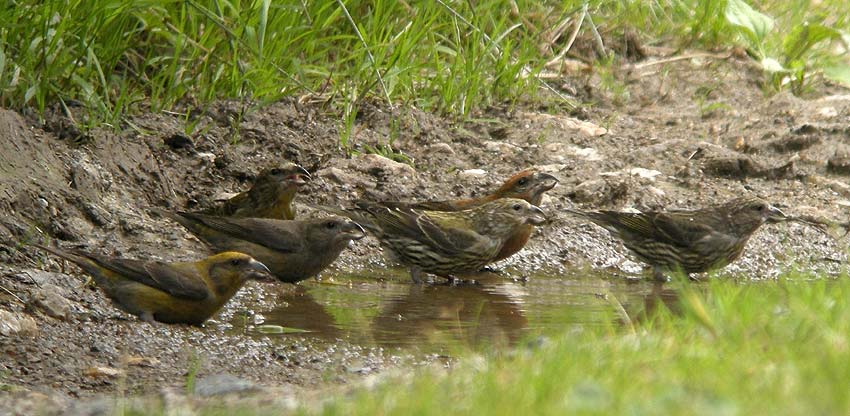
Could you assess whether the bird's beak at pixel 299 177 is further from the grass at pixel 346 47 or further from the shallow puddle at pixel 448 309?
the shallow puddle at pixel 448 309

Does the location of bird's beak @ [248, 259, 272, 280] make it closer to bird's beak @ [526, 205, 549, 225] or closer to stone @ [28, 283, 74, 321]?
stone @ [28, 283, 74, 321]

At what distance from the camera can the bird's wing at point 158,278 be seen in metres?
6.99

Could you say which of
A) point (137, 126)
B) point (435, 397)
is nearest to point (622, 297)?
point (137, 126)

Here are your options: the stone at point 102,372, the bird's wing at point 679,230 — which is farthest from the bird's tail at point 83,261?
the bird's wing at point 679,230

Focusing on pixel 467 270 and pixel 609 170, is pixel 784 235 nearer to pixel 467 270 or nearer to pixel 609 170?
pixel 609 170

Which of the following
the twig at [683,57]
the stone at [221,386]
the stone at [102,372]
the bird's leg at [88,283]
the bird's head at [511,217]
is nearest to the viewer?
the stone at [221,386]

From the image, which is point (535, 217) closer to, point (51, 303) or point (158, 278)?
point (158, 278)

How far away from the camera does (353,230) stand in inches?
338

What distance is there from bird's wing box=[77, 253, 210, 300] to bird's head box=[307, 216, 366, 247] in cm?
143

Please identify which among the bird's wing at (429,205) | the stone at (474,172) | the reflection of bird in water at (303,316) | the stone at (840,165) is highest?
the stone at (474,172)

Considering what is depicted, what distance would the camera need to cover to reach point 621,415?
359 centimetres

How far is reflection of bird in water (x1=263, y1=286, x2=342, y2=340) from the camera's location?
275 inches

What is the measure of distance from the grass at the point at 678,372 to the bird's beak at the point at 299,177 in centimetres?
399

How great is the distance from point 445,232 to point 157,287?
2.50 m
